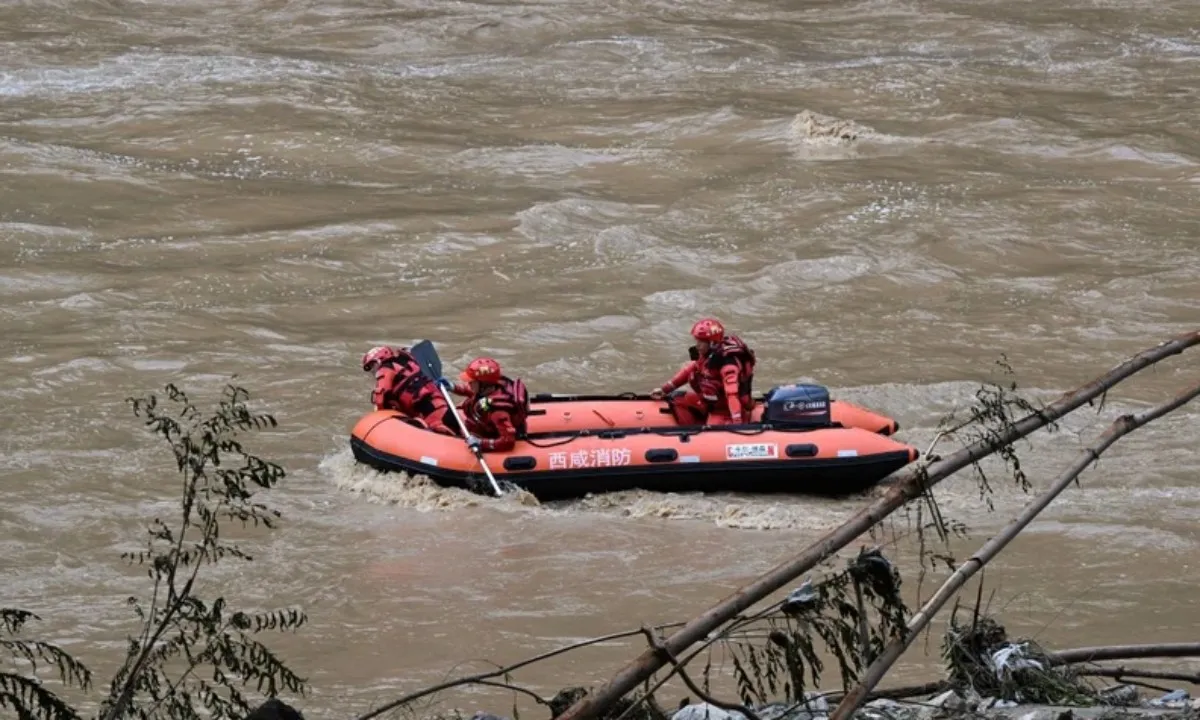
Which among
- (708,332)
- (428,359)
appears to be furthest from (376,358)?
(708,332)

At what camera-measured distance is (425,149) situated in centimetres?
2036

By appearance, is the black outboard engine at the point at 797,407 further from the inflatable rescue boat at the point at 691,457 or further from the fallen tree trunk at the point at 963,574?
the fallen tree trunk at the point at 963,574

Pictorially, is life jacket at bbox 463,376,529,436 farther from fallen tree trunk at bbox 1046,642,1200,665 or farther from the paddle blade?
fallen tree trunk at bbox 1046,642,1200,665

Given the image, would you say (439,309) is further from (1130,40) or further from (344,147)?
(1130,40)

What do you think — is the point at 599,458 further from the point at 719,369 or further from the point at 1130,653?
the point at 1130,653

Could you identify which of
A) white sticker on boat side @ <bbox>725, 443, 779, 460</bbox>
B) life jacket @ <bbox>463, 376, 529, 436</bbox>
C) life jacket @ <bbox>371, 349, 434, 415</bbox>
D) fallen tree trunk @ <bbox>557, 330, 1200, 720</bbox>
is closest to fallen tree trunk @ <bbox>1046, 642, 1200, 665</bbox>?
fallen tree trunk @ <bbox>557, 330, 1200, 720</bbox>

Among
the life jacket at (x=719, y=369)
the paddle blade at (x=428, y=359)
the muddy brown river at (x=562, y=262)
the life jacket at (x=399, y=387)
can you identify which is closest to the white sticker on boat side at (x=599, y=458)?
the muddy brown river at (x=562, y=262)

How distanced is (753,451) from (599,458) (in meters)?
0.97

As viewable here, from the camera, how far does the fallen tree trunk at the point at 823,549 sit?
346 centimetres

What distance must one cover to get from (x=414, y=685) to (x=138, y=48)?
18.7 metres

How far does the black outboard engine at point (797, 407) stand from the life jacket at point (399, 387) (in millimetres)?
2461

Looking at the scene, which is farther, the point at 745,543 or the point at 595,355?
the point at 595,355

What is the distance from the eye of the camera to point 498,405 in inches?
444

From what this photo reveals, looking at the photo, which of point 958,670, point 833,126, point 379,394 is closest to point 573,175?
point 833,126
